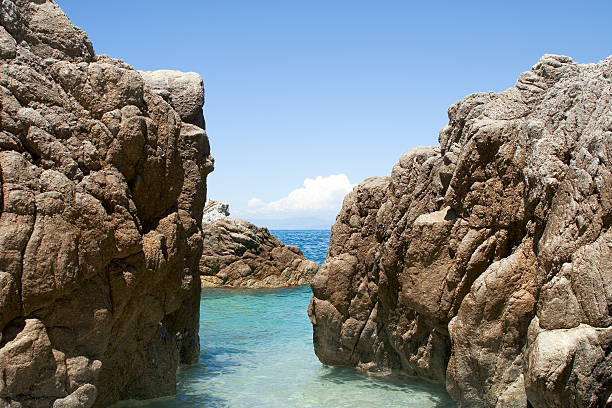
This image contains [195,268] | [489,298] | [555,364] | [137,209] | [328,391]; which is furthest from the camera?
[195,268]

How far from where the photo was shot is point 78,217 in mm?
7160

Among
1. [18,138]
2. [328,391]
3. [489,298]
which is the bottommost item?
[328,391]

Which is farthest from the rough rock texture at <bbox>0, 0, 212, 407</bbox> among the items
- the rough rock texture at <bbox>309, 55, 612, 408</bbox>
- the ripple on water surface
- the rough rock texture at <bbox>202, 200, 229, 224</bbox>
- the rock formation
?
the rough rock texture at <bbox>202, 200, 229, 224</bbox>

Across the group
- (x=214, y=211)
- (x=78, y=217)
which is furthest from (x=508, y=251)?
(x=214, y=211)

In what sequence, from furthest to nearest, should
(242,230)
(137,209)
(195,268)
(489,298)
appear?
1. (242,230)
2. (195,268)
3. (137,209)
4. (489,298)

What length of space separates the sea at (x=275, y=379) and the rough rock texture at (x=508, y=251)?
1.78 feet

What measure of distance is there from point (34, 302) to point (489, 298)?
544cm

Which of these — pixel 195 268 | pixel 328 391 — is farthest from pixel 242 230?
pixel 328 391

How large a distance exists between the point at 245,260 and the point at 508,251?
22504mm

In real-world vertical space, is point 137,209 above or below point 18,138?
below

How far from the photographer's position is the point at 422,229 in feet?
31.3

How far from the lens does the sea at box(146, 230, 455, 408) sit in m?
10.5

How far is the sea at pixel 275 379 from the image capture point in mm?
10547

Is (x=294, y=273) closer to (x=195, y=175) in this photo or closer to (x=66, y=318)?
(x=195, y=175)
